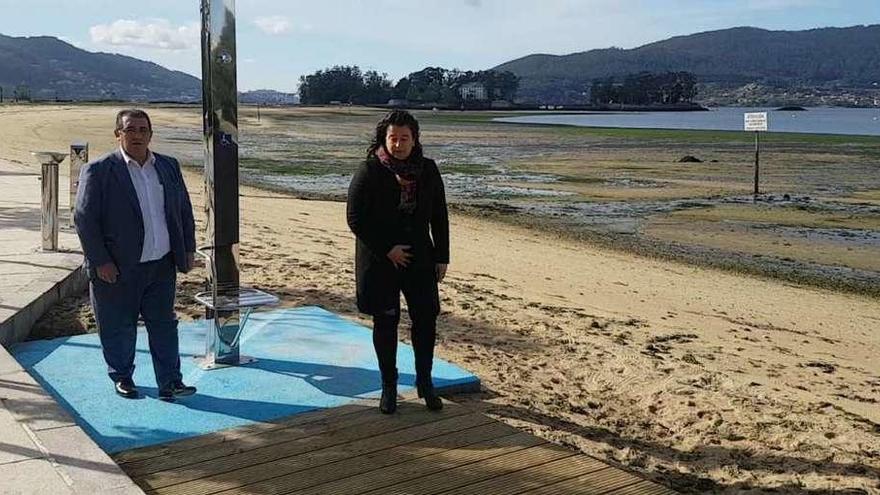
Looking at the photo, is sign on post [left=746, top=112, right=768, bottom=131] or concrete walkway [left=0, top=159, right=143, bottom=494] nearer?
concrete walkway [left=0, top=159, right=143, bottom=494]

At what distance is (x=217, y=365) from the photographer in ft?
17.4

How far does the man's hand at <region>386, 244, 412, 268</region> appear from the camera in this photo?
437 cm

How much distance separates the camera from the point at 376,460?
12.7 feet

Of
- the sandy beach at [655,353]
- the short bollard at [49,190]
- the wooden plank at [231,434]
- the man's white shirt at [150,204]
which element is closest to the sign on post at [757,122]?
the sandy beach at [655,353]

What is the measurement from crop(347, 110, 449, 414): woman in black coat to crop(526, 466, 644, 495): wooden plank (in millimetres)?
1023

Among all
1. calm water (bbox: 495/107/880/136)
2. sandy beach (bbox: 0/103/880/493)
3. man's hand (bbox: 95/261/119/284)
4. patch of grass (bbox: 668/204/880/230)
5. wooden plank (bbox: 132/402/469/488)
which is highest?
calm water (bbox: 495/107/880/136)

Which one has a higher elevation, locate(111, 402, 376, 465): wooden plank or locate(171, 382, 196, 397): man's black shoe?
locate(171, 382, 196, 397): man's black shoe

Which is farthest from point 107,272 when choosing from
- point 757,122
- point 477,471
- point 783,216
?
point 757,122

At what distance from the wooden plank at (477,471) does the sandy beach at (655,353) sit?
494 mm

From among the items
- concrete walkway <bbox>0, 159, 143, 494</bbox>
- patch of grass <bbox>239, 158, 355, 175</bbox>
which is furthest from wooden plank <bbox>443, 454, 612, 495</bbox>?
patch of grass <bbox>239, 158, 355, 175</bbox>

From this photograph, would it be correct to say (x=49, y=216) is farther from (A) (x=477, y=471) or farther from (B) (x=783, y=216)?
(B) (x=783, y=216)

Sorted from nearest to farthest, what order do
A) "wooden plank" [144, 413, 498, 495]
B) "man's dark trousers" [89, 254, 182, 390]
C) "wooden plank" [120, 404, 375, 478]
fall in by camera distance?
"wooden plank" [144, 413, 498, 495], "wooden plank" [120, 404, 375, 478], "man's dark trousers" [89, 254, 182, 390]

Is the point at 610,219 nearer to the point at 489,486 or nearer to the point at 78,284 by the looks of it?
the point at 78,284

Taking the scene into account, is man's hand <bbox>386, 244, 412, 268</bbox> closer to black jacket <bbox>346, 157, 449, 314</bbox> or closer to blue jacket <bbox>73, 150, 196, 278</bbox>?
black jacket <bbox>346, 157, 449, 314</bbox>
